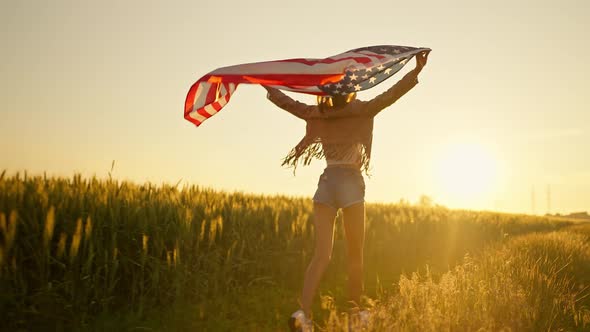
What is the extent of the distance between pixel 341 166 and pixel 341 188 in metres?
0.24

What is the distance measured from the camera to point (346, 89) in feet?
14.4

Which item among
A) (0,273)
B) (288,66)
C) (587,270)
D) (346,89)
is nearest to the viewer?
(0,273)

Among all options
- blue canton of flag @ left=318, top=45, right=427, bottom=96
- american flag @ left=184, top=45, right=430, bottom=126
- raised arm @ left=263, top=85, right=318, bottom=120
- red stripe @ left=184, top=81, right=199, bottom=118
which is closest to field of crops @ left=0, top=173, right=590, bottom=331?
red stripe @ left=184, top=81, right=199, bottom=118

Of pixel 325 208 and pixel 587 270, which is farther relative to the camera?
pixel 587 270

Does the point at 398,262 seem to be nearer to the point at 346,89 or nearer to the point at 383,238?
the point at 383,238

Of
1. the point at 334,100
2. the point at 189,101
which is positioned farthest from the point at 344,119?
the point at 189,101

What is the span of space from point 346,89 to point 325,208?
119 cm

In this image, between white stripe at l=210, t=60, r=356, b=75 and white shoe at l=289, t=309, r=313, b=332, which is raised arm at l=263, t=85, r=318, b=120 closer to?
white stripe at l=210, t=60, r=356, b=75

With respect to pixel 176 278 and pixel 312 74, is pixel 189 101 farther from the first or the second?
pixel 176 278

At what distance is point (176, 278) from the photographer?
17.5ft

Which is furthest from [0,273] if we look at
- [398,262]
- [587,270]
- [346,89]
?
[587,270]

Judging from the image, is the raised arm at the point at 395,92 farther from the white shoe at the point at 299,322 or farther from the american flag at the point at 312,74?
the white shoe at the point at 299,322

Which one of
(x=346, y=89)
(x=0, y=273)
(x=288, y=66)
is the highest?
(x=288, y=66)

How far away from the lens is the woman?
4168 millimetres
